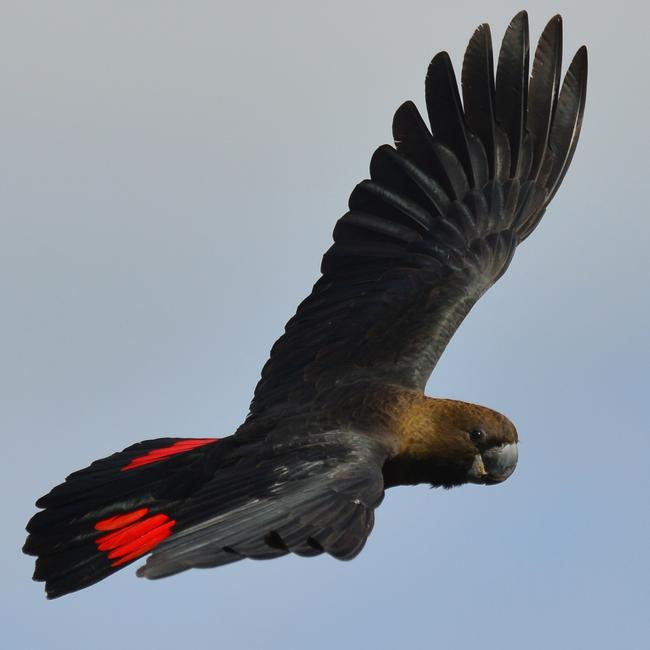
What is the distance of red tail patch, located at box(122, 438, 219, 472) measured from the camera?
10945mm

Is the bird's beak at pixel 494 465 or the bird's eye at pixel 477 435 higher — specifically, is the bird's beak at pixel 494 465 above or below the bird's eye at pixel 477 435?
below

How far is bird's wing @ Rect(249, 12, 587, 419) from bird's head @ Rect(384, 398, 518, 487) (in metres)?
0.65

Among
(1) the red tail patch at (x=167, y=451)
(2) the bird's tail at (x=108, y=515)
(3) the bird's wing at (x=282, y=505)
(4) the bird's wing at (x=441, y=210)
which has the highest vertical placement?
(4) the bird's wing at (x=441, y=210)

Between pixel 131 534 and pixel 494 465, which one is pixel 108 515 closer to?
pixel 131 534

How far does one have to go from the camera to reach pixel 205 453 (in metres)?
10.4

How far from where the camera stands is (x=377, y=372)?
10914mm

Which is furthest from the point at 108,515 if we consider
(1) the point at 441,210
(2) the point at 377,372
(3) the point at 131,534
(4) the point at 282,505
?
(1) the point at 441,210

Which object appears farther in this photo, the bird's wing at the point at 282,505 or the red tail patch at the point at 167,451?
the red tail patch at the point at 167,451

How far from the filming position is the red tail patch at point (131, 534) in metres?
9.66

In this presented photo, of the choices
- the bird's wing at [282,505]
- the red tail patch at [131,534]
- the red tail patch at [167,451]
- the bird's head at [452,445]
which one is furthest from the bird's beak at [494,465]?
the red tail patch at [131,534]

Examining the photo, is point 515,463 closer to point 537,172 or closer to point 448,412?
point 448,412

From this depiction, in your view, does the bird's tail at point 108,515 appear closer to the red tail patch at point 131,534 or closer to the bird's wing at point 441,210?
the red tail patch at point 131,534

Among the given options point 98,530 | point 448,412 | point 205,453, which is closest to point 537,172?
point 448,412

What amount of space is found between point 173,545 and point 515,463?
9.70ft
